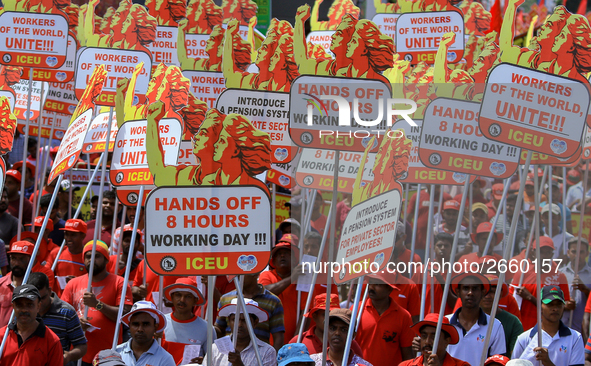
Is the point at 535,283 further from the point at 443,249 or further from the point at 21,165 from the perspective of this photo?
the point at 21,165

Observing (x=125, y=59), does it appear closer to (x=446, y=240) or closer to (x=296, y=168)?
(x=296, y=168)

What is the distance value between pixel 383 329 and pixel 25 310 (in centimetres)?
278

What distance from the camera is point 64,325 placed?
6312 millimetres

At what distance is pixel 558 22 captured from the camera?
5.90 meters

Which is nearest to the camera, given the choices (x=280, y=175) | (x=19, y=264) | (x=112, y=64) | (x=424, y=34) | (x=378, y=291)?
(x=378, y=291)

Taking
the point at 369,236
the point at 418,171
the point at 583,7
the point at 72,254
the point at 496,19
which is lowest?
the point at 72,254

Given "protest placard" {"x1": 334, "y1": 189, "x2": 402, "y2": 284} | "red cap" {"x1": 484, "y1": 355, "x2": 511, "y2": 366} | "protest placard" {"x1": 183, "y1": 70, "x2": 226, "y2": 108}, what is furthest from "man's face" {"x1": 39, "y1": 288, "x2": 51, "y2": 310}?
"protest placard" {"x1": 183, "y1": 70, "x2": 226, "y2": 108}

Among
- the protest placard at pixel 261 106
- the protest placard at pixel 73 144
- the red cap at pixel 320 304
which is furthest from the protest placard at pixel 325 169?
the protest placard at pixel 73 144

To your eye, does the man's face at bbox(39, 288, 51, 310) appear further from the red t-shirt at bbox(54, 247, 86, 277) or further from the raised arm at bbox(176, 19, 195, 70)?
the raised arm at bbox(176, 19, 195, 70)

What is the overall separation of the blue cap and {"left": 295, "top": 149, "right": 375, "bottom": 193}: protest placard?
5.94ft

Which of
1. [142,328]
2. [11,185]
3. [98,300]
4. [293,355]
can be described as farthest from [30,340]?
[11,185]

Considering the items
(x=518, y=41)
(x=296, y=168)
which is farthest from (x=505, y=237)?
(x=518, y=41)

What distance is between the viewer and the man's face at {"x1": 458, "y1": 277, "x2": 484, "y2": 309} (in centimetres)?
646

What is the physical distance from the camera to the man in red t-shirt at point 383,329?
258 inches
